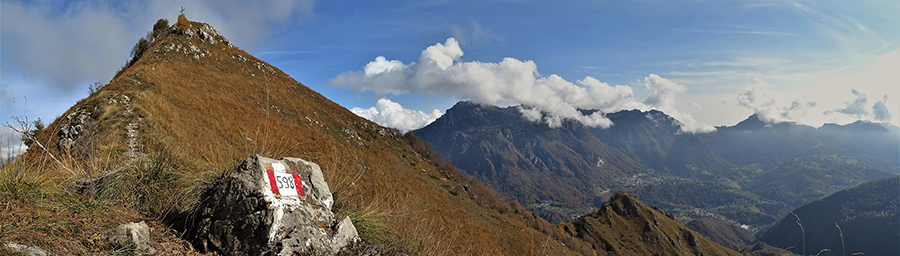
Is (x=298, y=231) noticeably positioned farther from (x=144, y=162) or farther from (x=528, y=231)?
(x=528, y=231)

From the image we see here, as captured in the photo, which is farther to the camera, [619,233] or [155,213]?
[619,233]

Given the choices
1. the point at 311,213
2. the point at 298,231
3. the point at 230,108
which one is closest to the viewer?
the point at 298,231

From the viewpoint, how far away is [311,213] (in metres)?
4.44

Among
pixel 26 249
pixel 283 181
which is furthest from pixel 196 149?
pixel 26 249

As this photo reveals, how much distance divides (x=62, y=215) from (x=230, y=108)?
20.4 m

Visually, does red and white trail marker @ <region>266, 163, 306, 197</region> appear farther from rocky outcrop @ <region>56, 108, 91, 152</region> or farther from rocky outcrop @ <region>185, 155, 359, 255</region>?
rocky outcrop @ <region>56, 108, 91, 152</region>

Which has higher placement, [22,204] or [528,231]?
[22,204]

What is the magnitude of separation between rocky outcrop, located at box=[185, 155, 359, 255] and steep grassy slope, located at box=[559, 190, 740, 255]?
108 metres

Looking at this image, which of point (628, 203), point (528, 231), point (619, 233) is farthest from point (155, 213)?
point (628, 203)

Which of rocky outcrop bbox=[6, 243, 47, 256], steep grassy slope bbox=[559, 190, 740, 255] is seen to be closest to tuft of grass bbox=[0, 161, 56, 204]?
rocky outcrop bbox=[6, 243, 47, 256]

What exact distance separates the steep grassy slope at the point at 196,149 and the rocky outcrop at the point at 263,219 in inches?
20.8

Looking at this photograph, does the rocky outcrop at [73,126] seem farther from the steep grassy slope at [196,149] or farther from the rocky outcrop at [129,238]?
the rocky outcrop at [129,238]

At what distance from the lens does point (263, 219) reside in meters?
4.05

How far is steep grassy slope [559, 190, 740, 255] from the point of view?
111 m
